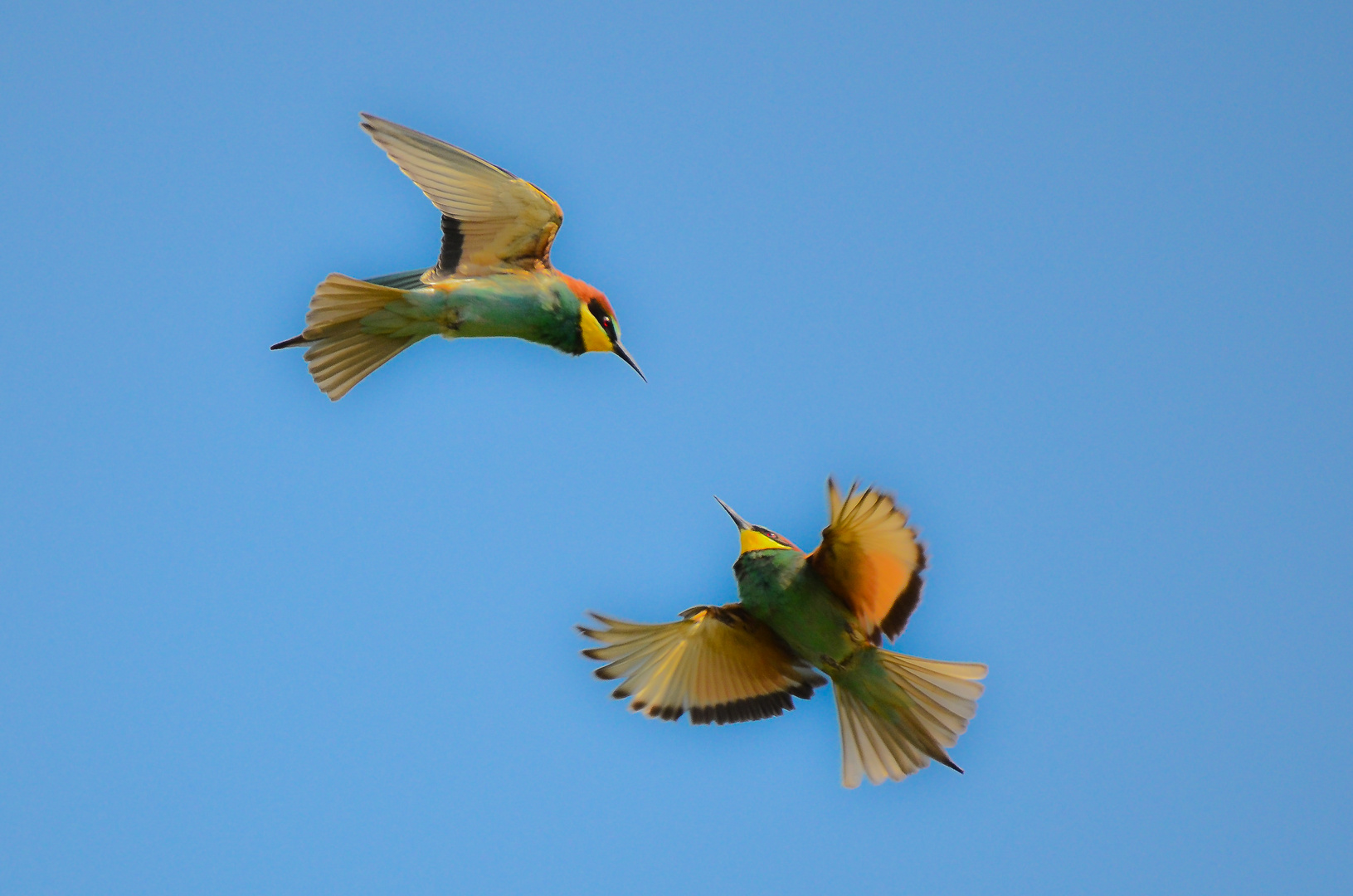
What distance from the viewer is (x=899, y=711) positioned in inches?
202

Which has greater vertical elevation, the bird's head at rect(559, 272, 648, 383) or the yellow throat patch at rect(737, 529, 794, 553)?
the bird's head at rect(559, 272, 648, 383)

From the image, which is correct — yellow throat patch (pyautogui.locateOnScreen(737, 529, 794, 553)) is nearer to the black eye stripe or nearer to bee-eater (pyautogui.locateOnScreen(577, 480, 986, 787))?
bee-eater (pyautogui.locateOnScreen(577, 480, 986, 787))

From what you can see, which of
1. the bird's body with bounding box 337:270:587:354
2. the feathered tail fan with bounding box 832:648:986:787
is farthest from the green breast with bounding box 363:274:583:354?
the feathered tail fan with bounding box 832:648:986:787

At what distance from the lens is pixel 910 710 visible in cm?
512

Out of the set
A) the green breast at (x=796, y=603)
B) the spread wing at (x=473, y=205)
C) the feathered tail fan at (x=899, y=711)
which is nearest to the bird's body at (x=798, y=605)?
the green breast at (x=796, y=603)

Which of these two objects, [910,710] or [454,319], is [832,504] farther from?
[454,319]

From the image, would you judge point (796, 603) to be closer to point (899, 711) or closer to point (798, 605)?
point (798, 605)

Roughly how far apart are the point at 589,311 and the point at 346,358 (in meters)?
0.96

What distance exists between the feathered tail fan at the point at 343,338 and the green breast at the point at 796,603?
1.60 meters

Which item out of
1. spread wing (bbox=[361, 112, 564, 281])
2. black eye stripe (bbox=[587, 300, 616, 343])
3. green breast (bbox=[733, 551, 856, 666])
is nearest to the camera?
green breast (bbox=[733, 551, 856, 666])

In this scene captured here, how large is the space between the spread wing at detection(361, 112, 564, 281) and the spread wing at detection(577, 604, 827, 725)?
1.49 meters

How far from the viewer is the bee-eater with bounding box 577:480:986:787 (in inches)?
190

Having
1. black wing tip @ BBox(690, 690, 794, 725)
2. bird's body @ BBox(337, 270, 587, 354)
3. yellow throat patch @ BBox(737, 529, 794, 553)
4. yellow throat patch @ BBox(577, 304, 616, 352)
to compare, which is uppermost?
yellow throat patch @ BBox(577, 304, 616, 352)

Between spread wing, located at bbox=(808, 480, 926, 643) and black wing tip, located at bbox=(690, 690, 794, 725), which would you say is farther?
black wing tip, located at bbox=(690, 690, 794, 725)
